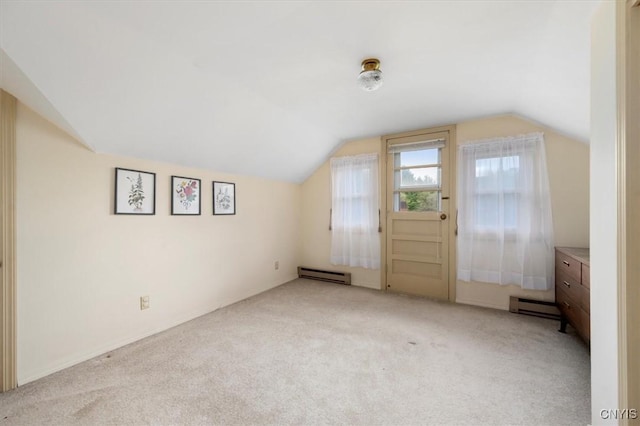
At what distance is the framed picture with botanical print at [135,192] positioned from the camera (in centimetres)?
235

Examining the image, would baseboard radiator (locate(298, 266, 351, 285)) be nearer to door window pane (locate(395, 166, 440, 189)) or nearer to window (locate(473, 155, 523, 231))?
door window pane (locate(395, 166, 440, 189))

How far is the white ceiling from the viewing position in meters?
1.48

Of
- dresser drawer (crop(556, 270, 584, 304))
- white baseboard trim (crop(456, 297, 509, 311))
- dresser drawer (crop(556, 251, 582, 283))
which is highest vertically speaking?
dresser drawer (crop(556, 251, 582, 283))

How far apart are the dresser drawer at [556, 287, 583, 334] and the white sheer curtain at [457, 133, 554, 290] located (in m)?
0.33

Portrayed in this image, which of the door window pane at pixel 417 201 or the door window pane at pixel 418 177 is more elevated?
the door window pane at pixel 418 177

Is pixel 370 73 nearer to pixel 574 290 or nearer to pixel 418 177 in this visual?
pixel 418 177

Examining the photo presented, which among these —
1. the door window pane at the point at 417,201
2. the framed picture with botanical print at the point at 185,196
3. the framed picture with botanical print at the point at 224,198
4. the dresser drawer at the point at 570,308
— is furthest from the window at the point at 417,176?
the framed picture with botanical print at the point at 185,196

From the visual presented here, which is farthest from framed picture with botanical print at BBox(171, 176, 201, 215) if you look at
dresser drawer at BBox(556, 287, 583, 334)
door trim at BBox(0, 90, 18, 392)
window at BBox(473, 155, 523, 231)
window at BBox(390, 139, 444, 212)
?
dresser drawer at BBox(556, 287, 583, 334)

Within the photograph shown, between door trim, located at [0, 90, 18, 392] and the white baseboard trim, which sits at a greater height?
door trim, located at [0, 90, 18, 392]

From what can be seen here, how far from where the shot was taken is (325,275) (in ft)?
14.4

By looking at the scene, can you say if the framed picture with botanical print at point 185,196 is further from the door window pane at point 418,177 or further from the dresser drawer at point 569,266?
the dresser drawer at point 569,266

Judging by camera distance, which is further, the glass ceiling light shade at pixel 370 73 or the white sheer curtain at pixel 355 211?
the white sheer curtain at pixel 355 211

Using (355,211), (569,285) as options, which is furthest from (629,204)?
(355,211)

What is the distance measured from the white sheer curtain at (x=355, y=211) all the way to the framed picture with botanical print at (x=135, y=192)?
255 cm
